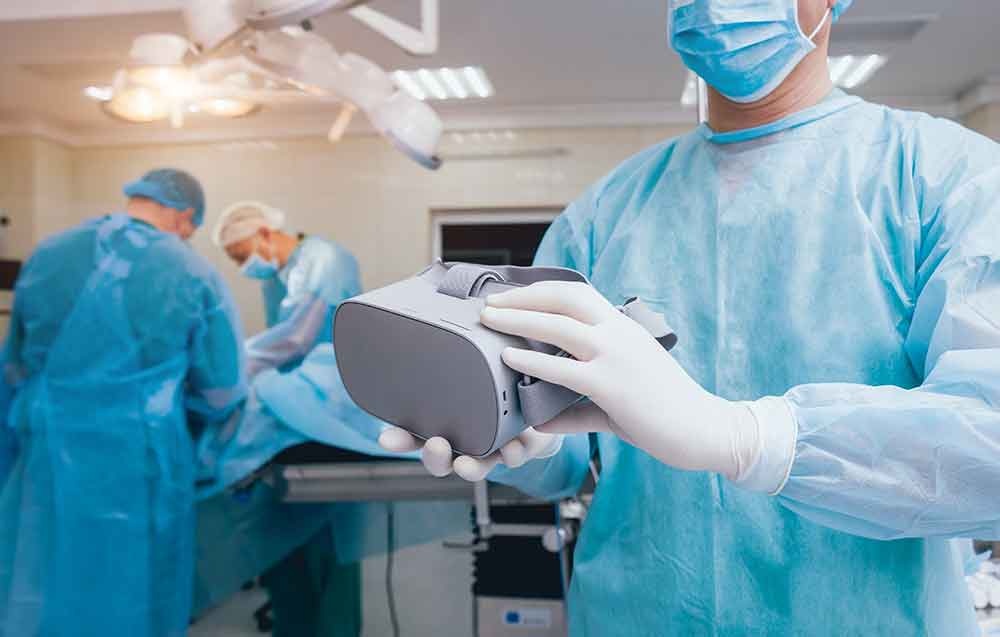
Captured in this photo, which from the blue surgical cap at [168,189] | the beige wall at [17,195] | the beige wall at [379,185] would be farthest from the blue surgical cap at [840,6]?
the beige wall at [17,195]

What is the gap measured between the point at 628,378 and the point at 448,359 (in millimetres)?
151

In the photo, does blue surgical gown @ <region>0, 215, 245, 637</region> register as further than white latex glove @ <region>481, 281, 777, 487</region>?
Yes

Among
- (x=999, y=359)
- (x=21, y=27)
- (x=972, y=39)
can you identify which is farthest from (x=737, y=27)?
(x=21, y=27)

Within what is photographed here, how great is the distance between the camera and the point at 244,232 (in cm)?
313

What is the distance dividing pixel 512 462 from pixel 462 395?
0.11 meters

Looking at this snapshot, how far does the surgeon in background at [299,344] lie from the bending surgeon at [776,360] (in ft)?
4.20

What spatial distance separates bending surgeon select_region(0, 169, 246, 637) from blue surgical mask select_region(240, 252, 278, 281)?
1.13 meters

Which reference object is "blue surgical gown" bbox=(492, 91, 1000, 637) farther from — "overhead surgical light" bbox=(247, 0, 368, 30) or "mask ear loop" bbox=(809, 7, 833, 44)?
"overhead surgical light" bbox=(247, 0, 368, 30)

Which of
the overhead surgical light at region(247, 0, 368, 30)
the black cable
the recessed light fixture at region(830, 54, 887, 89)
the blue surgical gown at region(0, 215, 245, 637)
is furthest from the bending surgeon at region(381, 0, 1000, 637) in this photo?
the recessed light fixture at region(830, 54, 887, 89)

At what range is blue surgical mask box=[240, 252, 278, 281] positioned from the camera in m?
3.12

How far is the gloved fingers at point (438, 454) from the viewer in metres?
0.61

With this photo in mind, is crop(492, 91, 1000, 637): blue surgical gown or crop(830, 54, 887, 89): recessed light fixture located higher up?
crop(830, 54, 887, 89): recessed light fixture

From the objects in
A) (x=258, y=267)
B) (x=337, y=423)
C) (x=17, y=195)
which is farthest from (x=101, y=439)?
(x=17, y=195)

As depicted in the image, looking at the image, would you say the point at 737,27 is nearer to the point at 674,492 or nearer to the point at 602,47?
the point at 674,492
